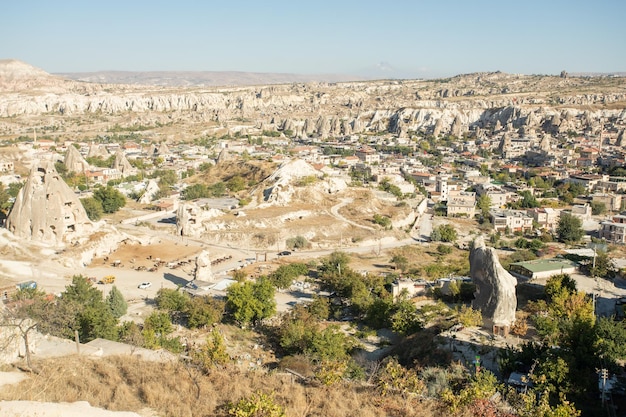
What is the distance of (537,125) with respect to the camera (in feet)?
332

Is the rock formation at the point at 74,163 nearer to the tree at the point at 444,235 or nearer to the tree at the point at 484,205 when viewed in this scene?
the tree at the point at 444,235

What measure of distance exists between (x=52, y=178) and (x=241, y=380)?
79.7 feet

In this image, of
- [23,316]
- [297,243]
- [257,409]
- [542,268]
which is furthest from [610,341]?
[297,243]

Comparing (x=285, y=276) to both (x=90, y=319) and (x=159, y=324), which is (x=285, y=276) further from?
(x=90, y=319)

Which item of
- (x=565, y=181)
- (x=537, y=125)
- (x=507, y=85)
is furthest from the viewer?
(x=507, y=85)

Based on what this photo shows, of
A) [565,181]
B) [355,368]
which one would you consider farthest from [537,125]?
[355,368]

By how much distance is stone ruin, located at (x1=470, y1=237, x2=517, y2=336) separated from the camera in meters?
18.4

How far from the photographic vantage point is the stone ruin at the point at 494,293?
724 inches

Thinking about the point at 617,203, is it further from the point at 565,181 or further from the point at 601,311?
the point at 601,311

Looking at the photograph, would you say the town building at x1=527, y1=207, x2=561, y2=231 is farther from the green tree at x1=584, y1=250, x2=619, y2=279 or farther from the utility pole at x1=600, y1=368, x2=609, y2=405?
the utility pole at x1=600, y1=368, x2=609, y2=405

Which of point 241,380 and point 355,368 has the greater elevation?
point 241,380

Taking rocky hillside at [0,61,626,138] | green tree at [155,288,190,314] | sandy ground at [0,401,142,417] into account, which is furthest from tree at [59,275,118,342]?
rocky hillside at [0,61,626,138]

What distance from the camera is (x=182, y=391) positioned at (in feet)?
35.8

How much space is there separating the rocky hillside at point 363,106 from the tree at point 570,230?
219 ft
